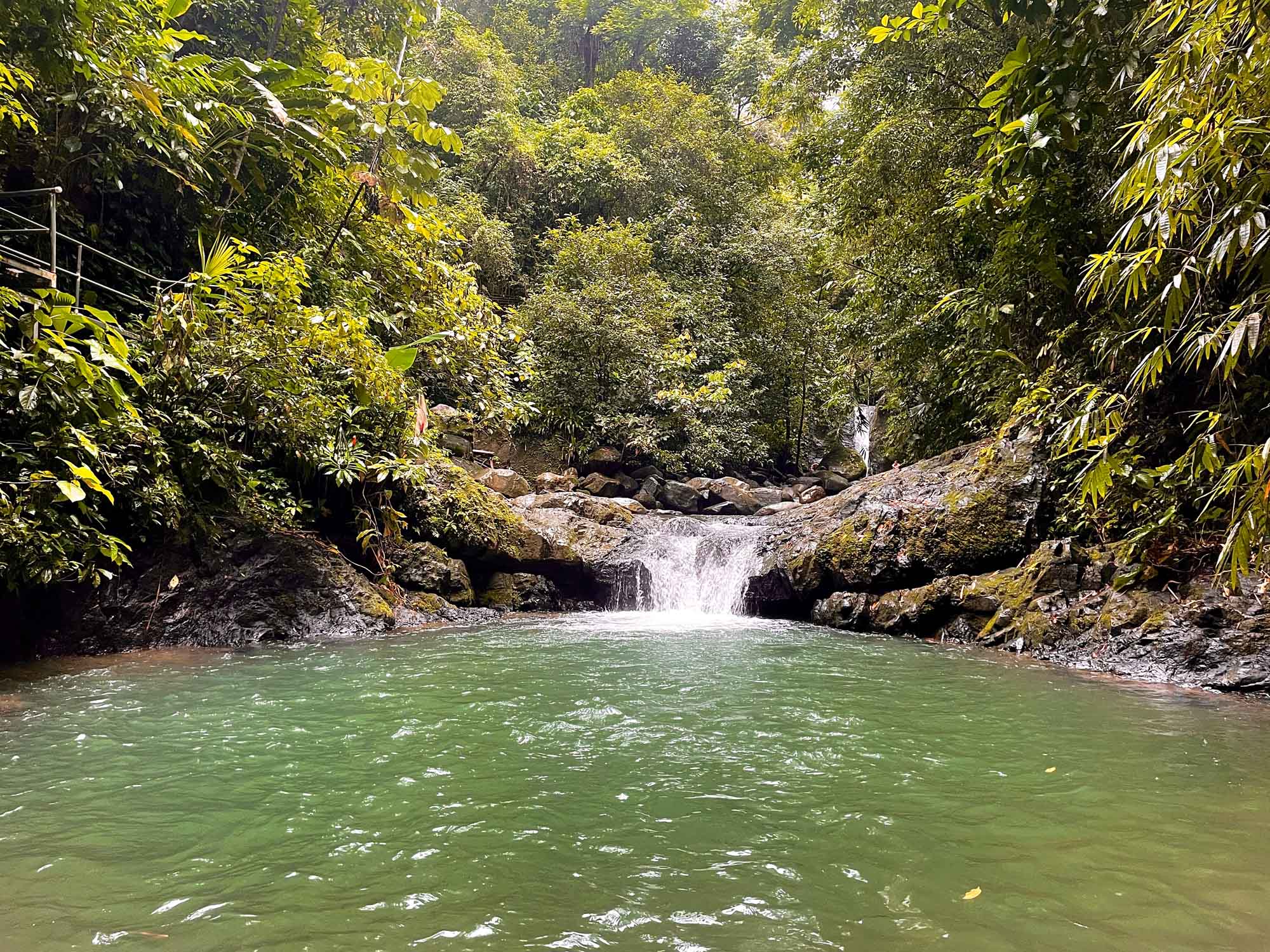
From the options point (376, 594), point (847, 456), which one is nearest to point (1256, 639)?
point (376, 594)

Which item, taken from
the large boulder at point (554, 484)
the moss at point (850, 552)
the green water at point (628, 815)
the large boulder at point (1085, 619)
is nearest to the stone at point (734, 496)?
the large boulder at point (554, 484)

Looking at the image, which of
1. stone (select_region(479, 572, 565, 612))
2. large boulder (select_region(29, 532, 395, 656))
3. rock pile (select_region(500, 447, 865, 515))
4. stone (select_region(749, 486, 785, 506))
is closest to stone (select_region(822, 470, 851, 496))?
rock pile (select_region(500, 447, 865, 515))

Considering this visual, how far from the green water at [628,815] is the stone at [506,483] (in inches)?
339

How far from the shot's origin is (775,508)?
55.5 ft

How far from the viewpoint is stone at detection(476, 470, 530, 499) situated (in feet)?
47.2

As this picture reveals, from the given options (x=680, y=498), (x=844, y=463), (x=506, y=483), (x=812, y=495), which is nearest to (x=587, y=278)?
(x=680, y=498)

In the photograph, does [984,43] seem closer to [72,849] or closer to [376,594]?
[376,594]

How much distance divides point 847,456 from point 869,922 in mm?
22113

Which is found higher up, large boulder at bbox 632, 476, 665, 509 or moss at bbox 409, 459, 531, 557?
large boulder at bbox 632, 476, 665, 509

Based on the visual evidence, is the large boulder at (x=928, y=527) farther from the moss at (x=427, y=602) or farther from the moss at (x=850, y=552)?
the moss at (x=427, y=602)

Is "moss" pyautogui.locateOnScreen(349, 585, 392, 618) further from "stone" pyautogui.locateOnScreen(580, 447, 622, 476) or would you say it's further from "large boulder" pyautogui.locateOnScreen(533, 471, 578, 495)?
"stone" pyautogui.locateOnScreen(580, 447, 622, 476)

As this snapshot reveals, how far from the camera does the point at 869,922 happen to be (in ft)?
7.44

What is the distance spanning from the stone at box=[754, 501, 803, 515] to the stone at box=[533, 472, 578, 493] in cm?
446

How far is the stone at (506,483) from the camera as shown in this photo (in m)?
14.4
